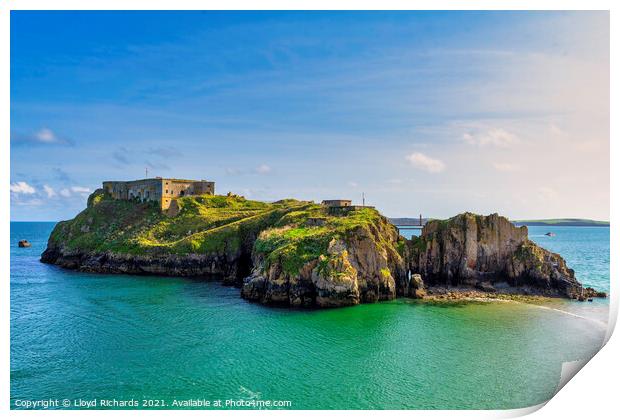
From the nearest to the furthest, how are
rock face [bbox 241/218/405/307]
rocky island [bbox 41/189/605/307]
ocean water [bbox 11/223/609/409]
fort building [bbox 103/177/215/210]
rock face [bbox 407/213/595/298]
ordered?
ocean water [bbox 11/223/609/409] < rock face [bbox 241/218/405/307] < rocky island [bbox 41/189/605/307] < rock face [bbox 407/213/595/298] < fort building [bbox 103/177/215/210]

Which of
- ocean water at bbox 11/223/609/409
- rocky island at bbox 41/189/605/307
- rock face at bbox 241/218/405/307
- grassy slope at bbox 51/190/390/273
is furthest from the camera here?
grassy slope at bbox 51/190/390/273

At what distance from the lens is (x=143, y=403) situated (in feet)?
77.2

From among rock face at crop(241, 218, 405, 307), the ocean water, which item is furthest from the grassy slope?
the ocean water

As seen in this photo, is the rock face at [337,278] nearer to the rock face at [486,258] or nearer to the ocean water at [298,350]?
the ocean water at [298,350]

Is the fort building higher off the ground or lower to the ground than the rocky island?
higher

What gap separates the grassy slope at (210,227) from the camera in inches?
1992

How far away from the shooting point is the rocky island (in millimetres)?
46094

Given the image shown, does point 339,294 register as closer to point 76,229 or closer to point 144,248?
point 144,248

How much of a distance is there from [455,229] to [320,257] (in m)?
21.5

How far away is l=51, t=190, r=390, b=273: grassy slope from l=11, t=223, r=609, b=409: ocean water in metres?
9.51

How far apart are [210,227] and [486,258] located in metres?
47.1

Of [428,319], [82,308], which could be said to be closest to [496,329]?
[428,319]

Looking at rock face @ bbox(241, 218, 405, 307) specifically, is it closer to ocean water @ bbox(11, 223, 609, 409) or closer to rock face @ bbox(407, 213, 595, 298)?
ocean water @ bbox(11, 223, 609, 409)

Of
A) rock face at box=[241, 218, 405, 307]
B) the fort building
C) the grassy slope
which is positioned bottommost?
rock face at box=[241, 218, 405, 307]
